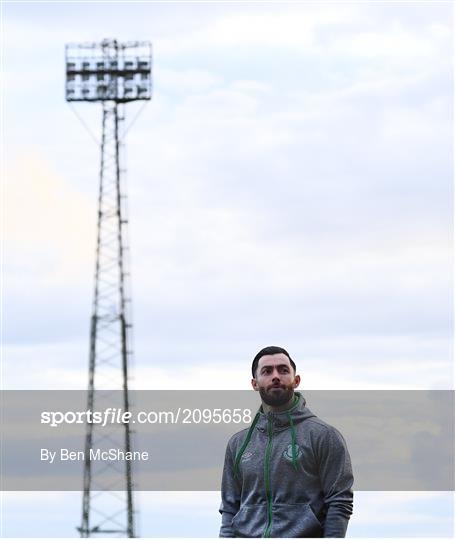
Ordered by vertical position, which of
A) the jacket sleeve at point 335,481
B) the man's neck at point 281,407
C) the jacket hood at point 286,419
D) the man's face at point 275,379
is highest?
the man's face at point 275,379

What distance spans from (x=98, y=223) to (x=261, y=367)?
26.1 m

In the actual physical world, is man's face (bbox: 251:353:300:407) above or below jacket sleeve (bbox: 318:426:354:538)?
above

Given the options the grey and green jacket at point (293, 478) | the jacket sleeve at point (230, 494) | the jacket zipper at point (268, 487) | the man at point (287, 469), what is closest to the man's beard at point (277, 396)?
the man at point (287, 469)

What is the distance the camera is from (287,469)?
7.99 m

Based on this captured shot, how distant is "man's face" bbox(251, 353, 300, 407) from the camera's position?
788 centimetres

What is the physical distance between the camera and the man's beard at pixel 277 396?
798 centimetres

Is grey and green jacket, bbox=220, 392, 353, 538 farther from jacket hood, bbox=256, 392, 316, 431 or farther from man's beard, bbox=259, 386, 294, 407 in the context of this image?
man's beard, bbox=259, 386, 294, 407

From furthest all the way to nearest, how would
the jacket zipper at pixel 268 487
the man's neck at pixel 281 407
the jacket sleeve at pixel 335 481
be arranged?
the man's neck at pixel 281 407
the jacket zipper at pixel 268 487
the jacket sleeve at pixel 335 481

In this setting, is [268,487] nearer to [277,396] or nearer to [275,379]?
[277,396]

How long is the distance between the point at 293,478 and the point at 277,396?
545 mm

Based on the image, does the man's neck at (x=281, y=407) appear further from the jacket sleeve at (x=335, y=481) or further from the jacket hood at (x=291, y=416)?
the jacket sleeve at (x=335, y=481)

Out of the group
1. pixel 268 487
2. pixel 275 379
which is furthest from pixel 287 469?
pixel 275 379

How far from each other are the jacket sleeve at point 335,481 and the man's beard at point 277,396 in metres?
0.35

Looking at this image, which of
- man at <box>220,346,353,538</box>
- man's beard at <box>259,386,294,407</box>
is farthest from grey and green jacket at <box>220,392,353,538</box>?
man's beard at <box>259,386,294,407</box>
